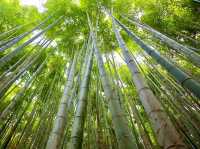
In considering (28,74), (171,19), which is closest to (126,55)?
(171,19)

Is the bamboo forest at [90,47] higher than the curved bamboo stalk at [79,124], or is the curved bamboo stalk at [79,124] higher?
the bamboo forest at [90,47]

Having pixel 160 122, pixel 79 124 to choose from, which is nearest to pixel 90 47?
pixel 79 124

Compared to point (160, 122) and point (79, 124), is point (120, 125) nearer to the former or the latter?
point (160, 122)

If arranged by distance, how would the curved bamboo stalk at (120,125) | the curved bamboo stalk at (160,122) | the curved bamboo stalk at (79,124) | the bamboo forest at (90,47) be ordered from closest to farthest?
1. the curved bamboo stalk at (160,122)
2. the curved bamboo stalk at (120,125)
3. the curved bamboo stalk at (79,124)
4. the bamboo forest at (90,47)

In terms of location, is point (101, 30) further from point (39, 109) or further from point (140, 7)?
point (39, 109)

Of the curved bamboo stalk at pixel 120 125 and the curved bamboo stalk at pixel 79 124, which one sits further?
the curved bamboo stalk at pixel 79 124

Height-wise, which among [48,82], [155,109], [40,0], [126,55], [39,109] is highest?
[40,0]

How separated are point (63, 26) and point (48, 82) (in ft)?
5.74

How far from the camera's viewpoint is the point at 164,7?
6.25 m

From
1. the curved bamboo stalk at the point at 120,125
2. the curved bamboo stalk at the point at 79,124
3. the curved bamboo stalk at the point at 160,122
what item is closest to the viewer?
the curved bamboo stalk at the point at 160,122

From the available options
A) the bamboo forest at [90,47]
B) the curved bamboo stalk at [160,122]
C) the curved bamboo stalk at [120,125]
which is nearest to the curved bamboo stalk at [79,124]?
the curved bamboo stalk at [120,125]

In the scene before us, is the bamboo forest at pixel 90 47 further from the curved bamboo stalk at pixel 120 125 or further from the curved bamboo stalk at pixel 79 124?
the curved bamboo stalk at pixel 120 125

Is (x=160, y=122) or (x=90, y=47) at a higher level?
(x=90, y=47)

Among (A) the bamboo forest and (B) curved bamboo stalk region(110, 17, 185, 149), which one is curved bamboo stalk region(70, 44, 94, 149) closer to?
(B) curved bamboo stalk region(110, 17, 185, 149)
